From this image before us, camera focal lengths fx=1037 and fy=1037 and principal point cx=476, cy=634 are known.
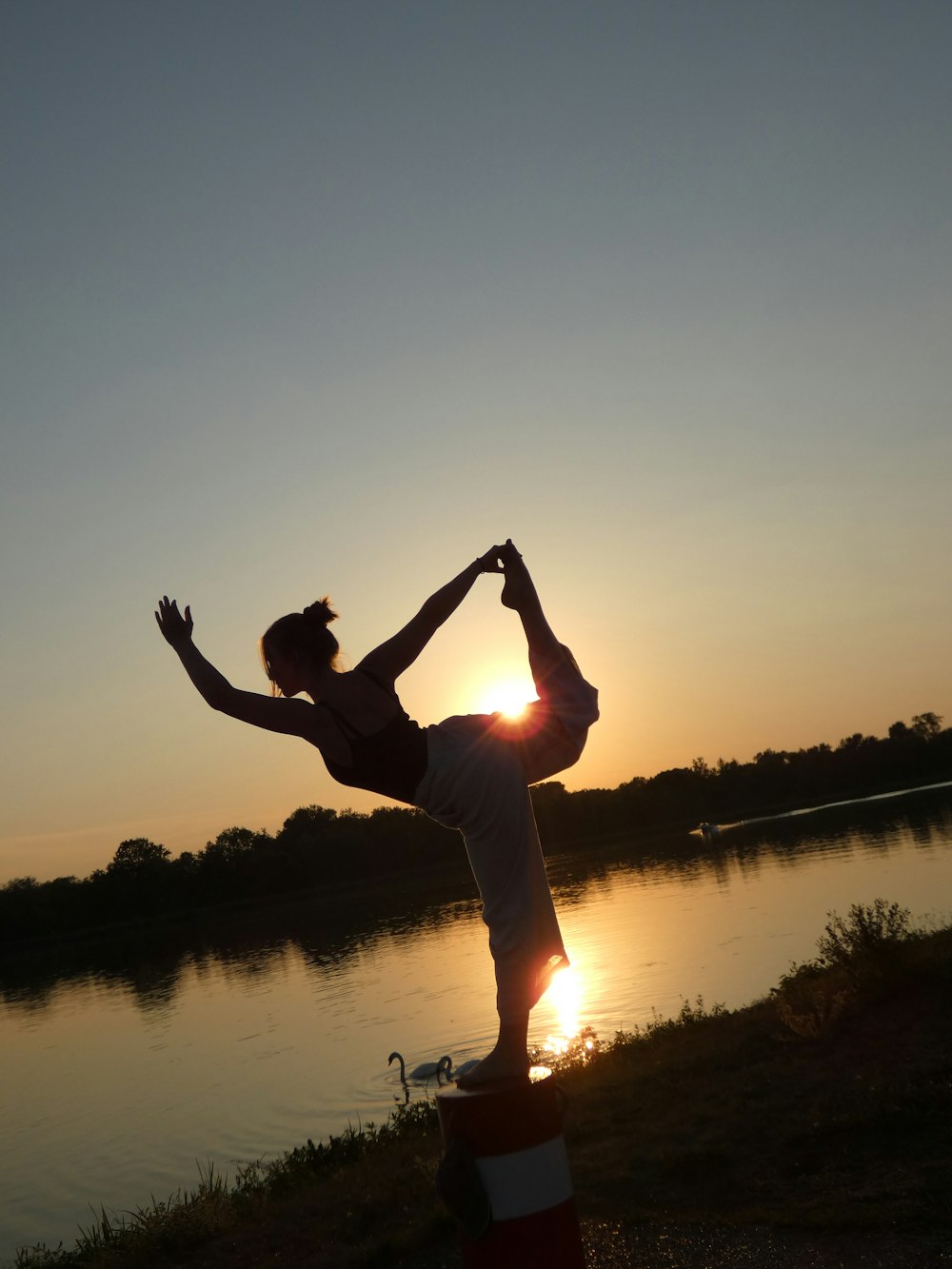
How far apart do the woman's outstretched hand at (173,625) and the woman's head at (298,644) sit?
0.26 metres

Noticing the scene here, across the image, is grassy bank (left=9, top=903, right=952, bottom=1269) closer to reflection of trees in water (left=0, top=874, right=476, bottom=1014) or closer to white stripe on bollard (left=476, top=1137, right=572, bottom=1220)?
white stripe on bollard (left=476, top=1137, right=572, bottom=1220)

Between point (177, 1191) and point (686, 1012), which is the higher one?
point (686, 1012)

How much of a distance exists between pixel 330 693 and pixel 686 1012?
44.1 feet

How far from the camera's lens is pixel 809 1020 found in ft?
34.0

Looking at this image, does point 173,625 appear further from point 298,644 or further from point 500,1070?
point 500,1070

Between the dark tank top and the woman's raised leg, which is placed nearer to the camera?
the dark tank top

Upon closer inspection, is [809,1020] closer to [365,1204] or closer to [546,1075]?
[365,1204]

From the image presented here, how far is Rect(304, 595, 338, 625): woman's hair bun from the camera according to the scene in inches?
134

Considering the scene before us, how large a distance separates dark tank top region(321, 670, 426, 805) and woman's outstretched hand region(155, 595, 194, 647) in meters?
0.55

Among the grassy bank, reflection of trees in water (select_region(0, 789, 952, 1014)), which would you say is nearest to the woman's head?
the grassy bank

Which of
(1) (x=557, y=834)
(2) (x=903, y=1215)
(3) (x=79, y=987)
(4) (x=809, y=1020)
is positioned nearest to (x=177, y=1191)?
(4) (x=809, y=1020)

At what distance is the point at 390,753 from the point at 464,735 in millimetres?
266

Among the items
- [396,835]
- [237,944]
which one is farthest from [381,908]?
[396,835]

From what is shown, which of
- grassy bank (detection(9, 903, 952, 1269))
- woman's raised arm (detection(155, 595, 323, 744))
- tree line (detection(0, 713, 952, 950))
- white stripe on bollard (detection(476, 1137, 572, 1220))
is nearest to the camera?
woman's raised arm (detection(155, 595, 323, 744))
